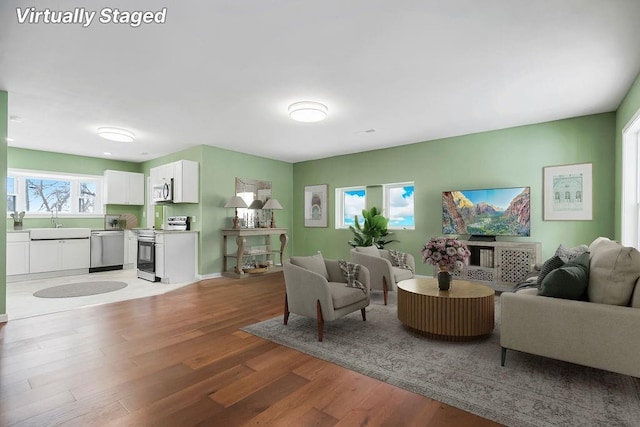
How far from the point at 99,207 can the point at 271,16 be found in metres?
7.03

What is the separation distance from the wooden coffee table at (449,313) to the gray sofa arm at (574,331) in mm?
422

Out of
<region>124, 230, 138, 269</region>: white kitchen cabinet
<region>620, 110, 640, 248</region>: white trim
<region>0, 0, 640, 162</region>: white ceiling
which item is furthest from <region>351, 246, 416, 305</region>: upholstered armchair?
<region>124, 230, 138, 269</region>: white kitchen cabinet

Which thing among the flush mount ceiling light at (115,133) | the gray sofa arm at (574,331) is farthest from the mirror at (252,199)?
the gray sofa arm at (574,331)

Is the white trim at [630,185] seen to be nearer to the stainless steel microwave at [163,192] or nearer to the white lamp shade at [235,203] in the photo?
the white lamp shade at [235,203]

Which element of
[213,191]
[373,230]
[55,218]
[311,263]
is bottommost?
[311,263]

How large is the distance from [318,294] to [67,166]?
6831mm

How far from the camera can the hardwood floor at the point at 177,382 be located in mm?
1774

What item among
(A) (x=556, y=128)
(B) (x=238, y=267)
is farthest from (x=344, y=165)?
(A) (x=556, y=128)

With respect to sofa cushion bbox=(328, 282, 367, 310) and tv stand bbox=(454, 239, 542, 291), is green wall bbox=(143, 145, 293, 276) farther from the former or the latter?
tv stand bbox=(454, 239, 542, 291)

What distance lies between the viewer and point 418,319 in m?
2.88

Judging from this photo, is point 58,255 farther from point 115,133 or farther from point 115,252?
point 115,133

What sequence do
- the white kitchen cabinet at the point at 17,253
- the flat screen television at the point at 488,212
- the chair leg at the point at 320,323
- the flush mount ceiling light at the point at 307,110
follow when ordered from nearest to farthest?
1. the chair leg at the point at 320,323
2. the flush mount ceiling light at the point at 307,110
3. the flat screen television at the point at 488,212
4. the white kitchen cabinet at the point at 17,253

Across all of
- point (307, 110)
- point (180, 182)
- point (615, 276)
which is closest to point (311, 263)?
point (307, 110)

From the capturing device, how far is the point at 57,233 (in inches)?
237
